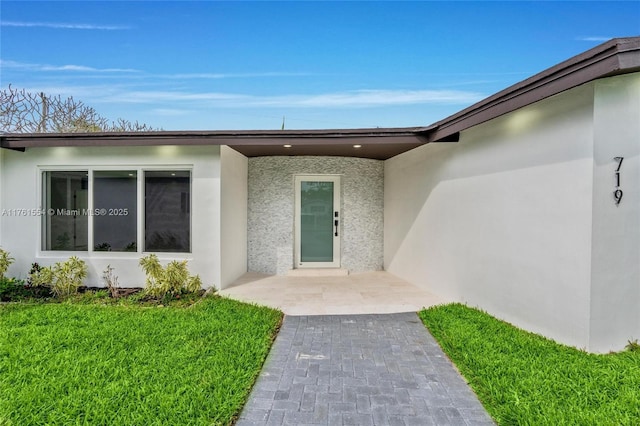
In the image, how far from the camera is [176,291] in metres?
6.62

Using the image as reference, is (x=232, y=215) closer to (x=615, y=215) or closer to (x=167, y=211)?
(x=167, y=211)

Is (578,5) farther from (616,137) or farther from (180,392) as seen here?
(180,392)

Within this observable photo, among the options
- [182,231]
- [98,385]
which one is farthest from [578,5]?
[98,385]

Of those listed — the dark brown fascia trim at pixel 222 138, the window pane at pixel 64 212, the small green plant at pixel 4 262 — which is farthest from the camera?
the window pane at pixel 64 212

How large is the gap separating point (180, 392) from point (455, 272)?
5314 mm

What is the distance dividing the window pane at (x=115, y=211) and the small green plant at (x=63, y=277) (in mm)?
569

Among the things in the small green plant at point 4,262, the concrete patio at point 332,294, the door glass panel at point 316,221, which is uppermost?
the door glass panel at point 316,221

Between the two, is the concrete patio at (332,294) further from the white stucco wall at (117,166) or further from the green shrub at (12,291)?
the green shrub at (12,291)

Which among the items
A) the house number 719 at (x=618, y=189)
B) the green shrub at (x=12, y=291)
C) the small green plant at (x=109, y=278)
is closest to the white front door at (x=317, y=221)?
the small green plant at (x=109, y=278)

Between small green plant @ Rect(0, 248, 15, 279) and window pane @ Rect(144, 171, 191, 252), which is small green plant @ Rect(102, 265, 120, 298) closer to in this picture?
window pane @ Rect(144, 171, 191, 252)

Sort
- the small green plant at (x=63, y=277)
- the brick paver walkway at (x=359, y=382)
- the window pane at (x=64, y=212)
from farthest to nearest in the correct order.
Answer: the window pane at (x=64, y=212) < the small green plant at (x=63, y=277) < the brick paver walkway at (x=359, y=382)

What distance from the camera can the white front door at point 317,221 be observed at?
30.9ft

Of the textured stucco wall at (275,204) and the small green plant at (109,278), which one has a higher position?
the textured stucco wall at (275,204)

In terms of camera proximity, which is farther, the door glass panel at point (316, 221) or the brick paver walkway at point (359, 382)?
the door glass panel at point (316, 221)
